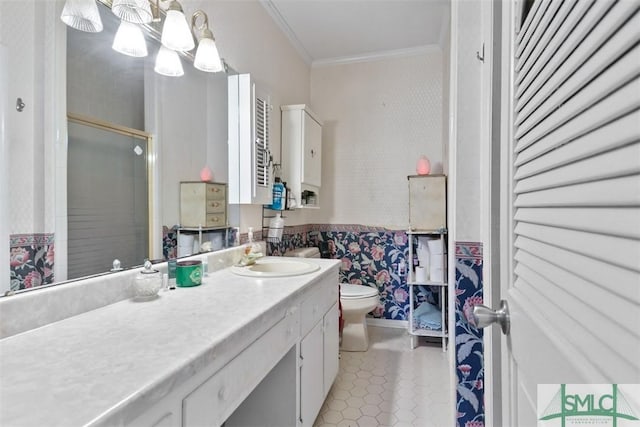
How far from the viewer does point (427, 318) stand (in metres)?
2.76

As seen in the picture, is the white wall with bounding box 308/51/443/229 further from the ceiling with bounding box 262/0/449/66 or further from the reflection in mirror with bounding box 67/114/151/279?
the reflection in mirror with bounding box 67/114/151/279

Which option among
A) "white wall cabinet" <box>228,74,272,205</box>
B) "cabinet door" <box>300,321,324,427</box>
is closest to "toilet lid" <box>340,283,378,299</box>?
"cabinet door" <box>300,321,324,427</box>

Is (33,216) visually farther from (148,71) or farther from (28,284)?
(148,71)

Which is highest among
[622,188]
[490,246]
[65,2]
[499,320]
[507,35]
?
[65,2]

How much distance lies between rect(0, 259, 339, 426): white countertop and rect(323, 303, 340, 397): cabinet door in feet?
2.33

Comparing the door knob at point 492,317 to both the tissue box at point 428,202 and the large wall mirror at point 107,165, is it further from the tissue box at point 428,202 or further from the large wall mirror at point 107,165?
the tissue box at point 428,202

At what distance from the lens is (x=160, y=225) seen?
1454mm

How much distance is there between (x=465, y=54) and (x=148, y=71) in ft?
4.23

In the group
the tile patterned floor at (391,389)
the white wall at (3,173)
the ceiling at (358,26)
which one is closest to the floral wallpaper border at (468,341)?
the tile patterned floor at (391,389)

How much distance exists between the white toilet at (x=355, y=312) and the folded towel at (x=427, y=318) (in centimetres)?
40

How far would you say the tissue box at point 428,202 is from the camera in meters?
2.72

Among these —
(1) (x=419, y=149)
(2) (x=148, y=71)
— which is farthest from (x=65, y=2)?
(1) (x=419, y=149)

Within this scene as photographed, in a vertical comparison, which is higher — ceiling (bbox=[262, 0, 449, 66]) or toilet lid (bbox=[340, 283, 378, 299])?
ceiling (bbox=[262, 0, 449, 66])

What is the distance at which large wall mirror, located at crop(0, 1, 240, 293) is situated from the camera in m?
1.00
